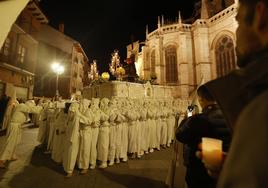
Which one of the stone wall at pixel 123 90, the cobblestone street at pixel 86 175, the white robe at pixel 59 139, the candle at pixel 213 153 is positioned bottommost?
the cobblestone street at pixel 86 175

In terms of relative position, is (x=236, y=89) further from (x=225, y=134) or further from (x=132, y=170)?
(x=132, y=170)

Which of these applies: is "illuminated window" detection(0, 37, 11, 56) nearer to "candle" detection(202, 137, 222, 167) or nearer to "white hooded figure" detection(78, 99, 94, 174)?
"white hooded figure" detection(78, 99, 94, 174)

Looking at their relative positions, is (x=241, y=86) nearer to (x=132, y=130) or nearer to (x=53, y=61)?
(x=132, y=130)

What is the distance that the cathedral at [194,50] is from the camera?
847 inches

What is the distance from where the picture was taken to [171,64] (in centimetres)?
2636

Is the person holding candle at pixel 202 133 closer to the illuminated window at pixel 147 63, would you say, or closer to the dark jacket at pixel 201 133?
the dark jacket at pixel 201 133

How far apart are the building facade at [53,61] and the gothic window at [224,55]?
25035mm

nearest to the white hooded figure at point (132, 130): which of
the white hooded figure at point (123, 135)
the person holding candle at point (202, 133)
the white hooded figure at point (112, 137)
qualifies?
the white hooded figure at point (123, 135)

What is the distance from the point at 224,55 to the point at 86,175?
913 inches

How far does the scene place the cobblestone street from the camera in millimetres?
4641

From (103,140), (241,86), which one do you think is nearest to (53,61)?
(103,140)

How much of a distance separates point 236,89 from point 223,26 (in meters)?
25.2

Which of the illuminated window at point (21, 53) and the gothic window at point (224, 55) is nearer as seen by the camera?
the illuminated window at point (21, 53)

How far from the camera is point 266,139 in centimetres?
54
